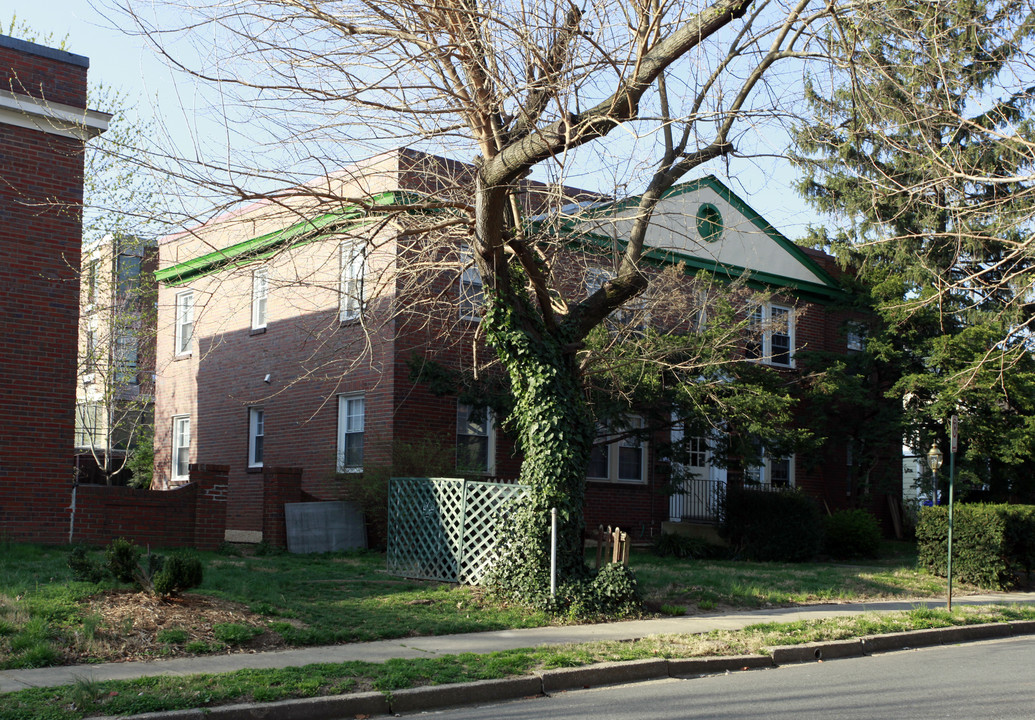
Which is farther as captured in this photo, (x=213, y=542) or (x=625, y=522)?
(x=625, y=522)

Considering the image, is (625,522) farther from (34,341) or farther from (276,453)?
(34,341)

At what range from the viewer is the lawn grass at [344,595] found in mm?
8367

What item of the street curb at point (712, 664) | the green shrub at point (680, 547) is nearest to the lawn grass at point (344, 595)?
the green shrub at point (680, 547)

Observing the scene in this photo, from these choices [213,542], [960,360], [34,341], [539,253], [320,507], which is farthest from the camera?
[960,360]

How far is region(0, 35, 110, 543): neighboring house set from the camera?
13664 mm

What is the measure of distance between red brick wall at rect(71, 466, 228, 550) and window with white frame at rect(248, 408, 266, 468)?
22.5 feet

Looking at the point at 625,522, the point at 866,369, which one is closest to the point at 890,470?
the point at 866,369

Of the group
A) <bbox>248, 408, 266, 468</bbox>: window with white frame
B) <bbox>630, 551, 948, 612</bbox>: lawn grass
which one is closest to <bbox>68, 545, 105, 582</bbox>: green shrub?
<bbox>630, 551, 948, 612</bbox>: lawn grass

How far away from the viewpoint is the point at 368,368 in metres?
19.6

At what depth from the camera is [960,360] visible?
827 inches

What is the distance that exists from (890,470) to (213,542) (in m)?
15.2

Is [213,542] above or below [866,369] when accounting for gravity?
below

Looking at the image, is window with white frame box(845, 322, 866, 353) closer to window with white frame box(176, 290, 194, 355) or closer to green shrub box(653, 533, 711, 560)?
green shrub box(653, 533, 711, 560)

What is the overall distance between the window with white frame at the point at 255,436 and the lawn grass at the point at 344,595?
6.18 metres
